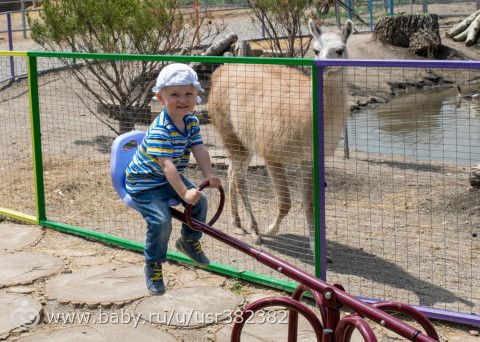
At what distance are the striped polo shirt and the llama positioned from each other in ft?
5.90

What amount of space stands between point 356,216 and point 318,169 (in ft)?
6.47

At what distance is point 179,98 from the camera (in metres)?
4.11

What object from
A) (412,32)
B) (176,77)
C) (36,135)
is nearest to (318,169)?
(176,77)

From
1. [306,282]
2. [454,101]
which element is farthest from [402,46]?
[306,282]

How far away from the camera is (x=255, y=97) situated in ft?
21.6

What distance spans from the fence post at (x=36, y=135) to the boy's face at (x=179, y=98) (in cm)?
309

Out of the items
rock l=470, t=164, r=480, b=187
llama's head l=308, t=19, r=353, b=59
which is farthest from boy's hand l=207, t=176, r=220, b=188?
rock l=470, t=164, r=480, b=187

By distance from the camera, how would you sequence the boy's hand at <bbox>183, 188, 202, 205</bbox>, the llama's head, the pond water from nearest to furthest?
the boy's hand at <bbox>183, 188, 202, 205</bbox>, the llama's head, the pond water

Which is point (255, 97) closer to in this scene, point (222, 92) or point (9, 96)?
point (222, 92)

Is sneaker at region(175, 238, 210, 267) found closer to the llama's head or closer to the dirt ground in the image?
the dirt ground

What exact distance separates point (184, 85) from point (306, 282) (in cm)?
124

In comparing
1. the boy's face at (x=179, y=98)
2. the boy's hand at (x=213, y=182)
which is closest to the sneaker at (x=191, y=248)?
the boy's hand at (x=213, y=182)

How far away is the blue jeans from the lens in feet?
13.9

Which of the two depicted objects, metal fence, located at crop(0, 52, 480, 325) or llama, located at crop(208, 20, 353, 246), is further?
llama, located at crop(208, 20, 353, 246)
